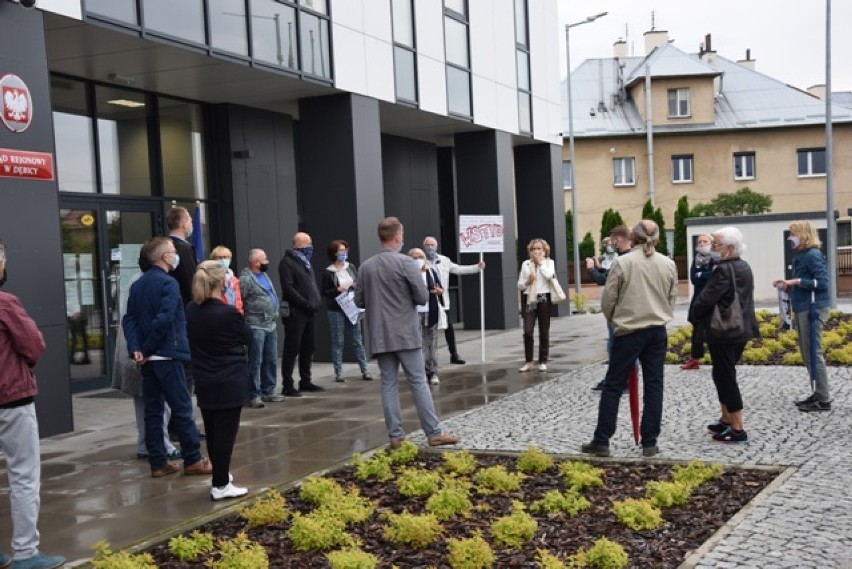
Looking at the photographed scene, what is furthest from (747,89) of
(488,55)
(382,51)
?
(382,51)

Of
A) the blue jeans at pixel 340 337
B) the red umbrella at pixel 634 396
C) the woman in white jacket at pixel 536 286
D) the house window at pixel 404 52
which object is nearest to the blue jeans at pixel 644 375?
the red umbrella at pixel 634 396

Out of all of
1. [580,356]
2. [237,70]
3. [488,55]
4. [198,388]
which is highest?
[488,55]

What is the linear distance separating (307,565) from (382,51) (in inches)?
513

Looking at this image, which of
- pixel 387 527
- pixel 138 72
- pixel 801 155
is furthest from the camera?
pixel 801 155

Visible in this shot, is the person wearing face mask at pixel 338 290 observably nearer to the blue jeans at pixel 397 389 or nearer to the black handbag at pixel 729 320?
the blue jeans at pixel 397 389

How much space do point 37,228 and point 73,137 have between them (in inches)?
172

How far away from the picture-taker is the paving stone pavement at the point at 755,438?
5.49 m

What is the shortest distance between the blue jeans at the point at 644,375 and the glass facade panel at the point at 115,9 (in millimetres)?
7187

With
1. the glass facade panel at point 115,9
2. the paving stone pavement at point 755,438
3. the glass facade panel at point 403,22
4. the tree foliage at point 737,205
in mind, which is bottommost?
the paving stone pavement at point 755,438

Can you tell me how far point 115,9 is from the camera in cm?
1148

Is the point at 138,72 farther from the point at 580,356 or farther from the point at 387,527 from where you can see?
the point at 387,527

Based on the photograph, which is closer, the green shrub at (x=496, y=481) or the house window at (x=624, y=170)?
the green shrub at (x=496, y=481)

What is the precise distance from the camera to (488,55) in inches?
850

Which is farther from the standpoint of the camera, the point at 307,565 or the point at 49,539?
the point at 49,539
